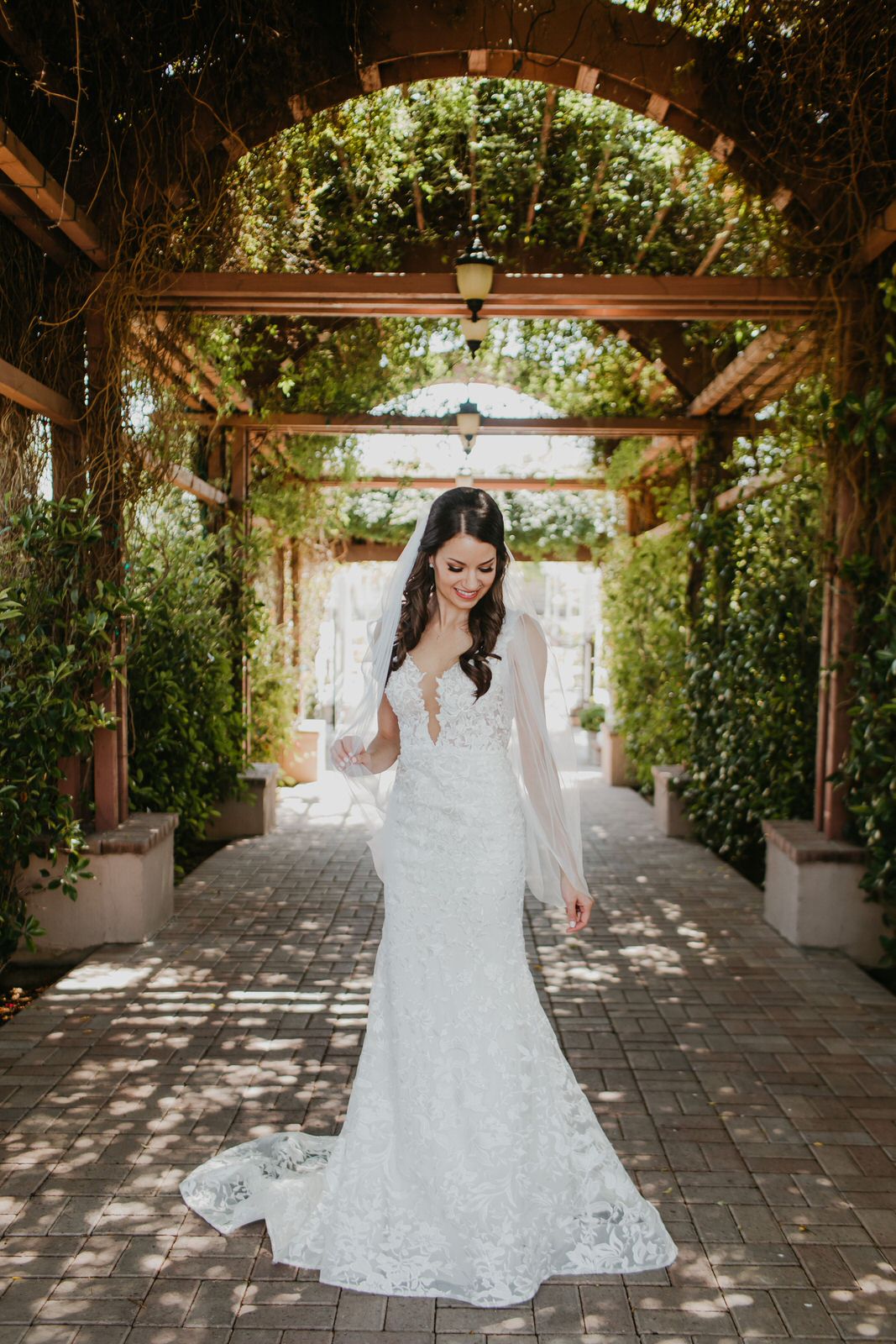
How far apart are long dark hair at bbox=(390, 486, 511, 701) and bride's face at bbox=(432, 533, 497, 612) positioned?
0.06 ft

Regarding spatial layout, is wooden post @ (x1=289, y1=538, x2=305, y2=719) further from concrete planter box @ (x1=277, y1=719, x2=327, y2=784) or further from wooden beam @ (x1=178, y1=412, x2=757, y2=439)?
wooden beam @ (x1=178, y1=412, x2=757, y2=439)

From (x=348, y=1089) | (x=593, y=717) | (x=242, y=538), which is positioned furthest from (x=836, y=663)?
(x=593, y=717)

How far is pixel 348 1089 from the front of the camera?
12.5 feet

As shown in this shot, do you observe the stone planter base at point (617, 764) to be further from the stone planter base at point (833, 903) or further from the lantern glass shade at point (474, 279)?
the lantern glass shade at point (474, 279)

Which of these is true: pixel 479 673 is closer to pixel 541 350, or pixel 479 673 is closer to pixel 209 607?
pixel 209 607

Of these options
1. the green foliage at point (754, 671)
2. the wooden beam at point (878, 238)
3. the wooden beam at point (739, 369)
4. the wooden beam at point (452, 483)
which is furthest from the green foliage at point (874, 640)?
the wooden beam at point (452, 483)

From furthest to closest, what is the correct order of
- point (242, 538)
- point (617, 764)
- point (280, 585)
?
point (617, 764), point (280, 585), point (242, 538)

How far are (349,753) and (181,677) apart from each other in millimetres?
3992

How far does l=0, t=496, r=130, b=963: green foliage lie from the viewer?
4.58 meters

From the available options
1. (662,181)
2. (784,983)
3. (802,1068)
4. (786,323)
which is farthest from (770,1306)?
(662,181)

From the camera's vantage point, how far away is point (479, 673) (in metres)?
2.90

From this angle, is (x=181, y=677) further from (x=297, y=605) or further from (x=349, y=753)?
Answer: (x=297, y=605)

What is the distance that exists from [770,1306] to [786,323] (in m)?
4.53

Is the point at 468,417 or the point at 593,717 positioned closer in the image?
the point at 468,417
